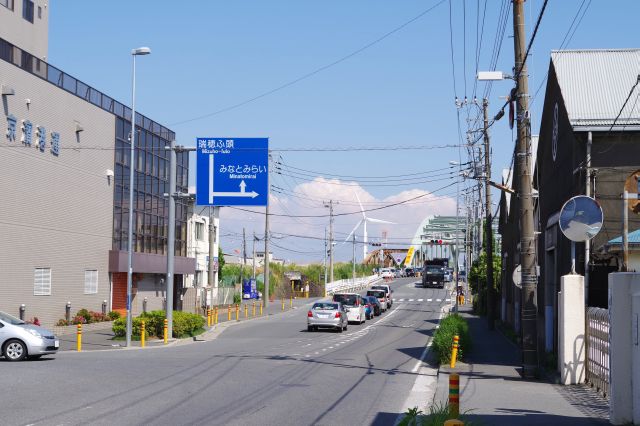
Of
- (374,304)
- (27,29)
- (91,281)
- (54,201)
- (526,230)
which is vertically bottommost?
(374,304)

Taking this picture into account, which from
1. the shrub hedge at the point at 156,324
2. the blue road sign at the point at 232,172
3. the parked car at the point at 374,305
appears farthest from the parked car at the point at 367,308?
the blue road sign at the point at 232,172

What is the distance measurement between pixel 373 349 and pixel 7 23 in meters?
27.2

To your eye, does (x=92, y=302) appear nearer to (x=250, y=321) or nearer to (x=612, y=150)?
(x=250, y=321)

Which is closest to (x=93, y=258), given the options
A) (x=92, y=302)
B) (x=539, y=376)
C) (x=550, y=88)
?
(x=92, y=302)

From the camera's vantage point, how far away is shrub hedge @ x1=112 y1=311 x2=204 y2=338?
3338cm

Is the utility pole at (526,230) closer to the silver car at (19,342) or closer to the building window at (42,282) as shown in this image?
the silver car at (19,342)

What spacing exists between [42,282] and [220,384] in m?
20.9

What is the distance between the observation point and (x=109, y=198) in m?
43.2

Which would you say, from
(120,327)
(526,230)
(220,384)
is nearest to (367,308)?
(120,327)

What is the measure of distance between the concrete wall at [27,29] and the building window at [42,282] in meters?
13.1

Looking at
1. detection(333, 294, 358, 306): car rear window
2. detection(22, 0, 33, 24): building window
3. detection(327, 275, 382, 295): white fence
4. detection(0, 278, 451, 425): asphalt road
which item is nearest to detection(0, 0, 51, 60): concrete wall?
detection(22, 0, 33, 24): building window

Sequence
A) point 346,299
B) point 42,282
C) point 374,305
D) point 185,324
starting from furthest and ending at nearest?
point 374,305, point 346,299, point 42,282, point 185,324

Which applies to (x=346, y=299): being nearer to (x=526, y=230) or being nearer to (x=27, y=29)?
(x=27, y=29)

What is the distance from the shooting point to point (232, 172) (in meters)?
29.5
